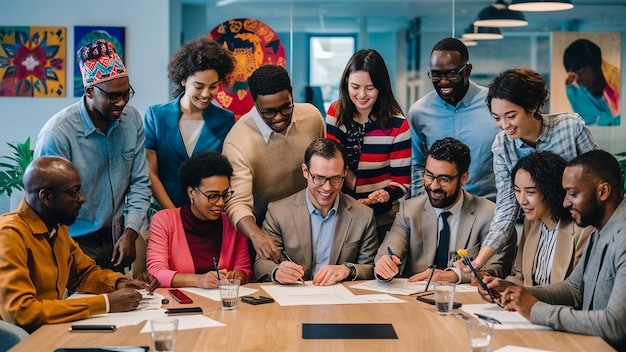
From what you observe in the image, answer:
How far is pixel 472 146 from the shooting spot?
4223mm

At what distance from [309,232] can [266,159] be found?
46cm

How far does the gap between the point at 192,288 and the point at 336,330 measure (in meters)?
0.91

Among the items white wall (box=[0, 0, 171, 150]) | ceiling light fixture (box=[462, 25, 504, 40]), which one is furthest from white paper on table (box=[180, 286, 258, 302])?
ceiling light fixture (box=[462, 25, 504, 40])

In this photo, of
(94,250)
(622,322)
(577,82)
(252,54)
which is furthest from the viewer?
(577,82)

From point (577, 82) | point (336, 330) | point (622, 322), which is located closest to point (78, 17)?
point (577, 82)

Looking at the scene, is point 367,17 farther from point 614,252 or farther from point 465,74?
point 614,252

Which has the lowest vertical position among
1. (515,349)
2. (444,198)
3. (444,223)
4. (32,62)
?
(515,349)

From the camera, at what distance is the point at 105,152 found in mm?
3855

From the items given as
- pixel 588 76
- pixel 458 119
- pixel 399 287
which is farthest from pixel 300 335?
pixel 588 76

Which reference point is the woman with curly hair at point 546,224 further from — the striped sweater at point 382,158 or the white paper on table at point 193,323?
the white paper on table at point 193,323

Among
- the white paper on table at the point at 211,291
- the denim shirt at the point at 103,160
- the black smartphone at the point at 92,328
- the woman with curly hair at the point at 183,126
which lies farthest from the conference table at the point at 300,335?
the woman with curly hair at the point at 183,126

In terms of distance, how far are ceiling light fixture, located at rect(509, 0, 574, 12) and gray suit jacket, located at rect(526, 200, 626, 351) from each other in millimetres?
3544

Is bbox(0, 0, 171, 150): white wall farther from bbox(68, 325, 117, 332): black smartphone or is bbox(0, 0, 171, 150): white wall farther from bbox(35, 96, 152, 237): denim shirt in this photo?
bbox(68, 325, 117, 332): black smartphone

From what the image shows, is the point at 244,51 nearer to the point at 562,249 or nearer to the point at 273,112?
the point at 273,112
